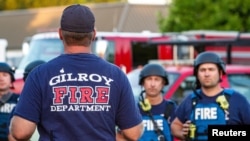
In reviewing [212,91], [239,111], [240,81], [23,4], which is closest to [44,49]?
[240,81]

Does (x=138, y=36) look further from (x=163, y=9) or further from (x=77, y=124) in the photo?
(x=163, y=9)

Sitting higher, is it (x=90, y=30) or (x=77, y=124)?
(x=90, y=30)

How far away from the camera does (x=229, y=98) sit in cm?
718

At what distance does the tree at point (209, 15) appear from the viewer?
2744 centimetres

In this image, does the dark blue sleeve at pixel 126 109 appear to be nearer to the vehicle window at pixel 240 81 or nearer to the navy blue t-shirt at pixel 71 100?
the navy blue t-shirt at pixel 71 100

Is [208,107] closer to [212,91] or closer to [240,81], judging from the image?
[212,91]

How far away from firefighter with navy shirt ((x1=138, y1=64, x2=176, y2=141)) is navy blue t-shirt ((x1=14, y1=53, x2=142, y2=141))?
10.5 feet

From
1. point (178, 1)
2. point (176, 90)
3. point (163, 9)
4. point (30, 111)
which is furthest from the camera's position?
point (163, 9)

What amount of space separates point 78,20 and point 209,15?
2413 centimetres

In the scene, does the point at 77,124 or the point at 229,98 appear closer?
the point at 77,124

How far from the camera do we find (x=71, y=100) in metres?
4.74

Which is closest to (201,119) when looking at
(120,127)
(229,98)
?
(229,98)

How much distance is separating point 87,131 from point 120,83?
353mm

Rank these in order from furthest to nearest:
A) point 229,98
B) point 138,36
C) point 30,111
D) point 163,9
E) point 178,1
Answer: point 163,9, point 178,1, point 138,36, point 229,98, point 30,111
